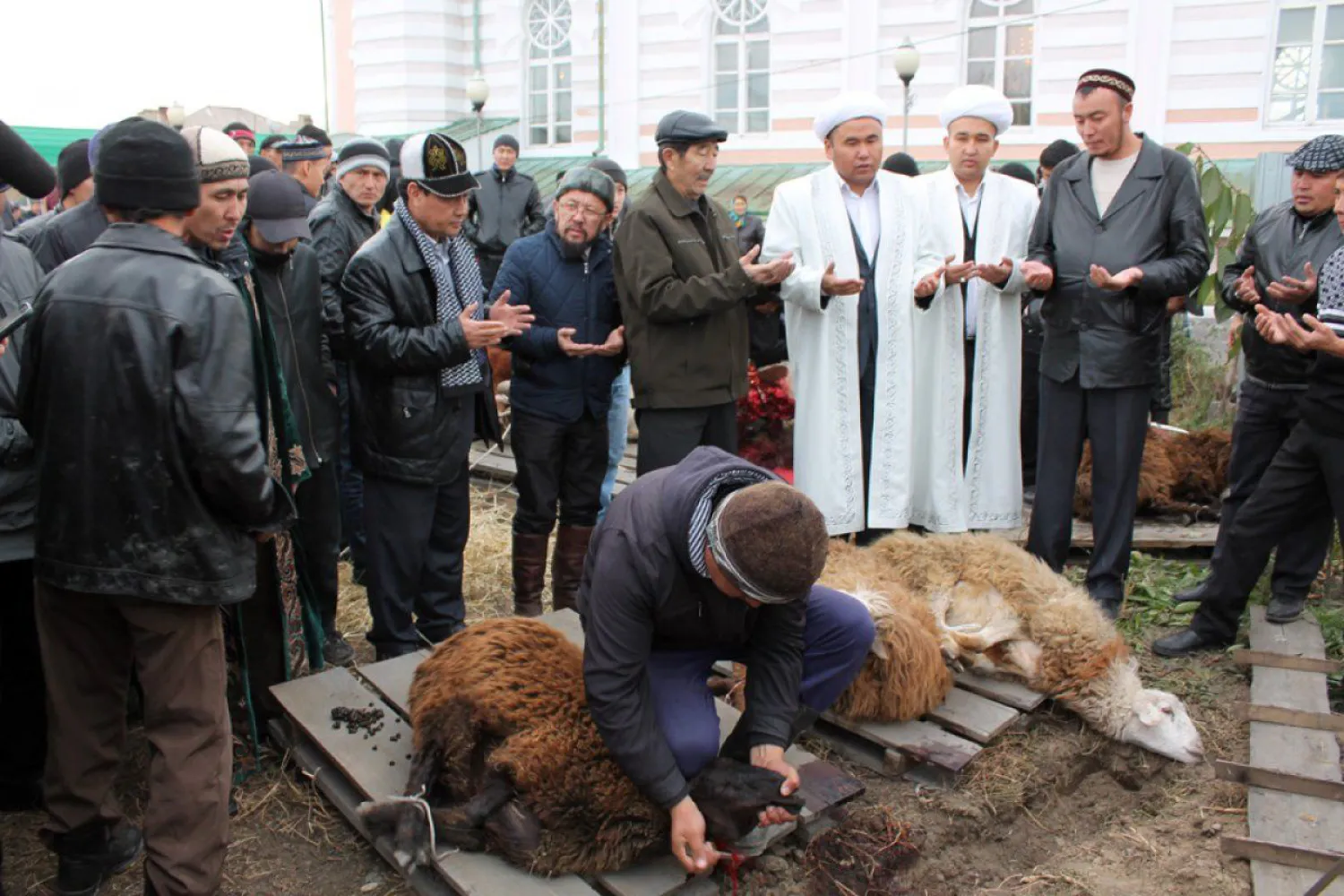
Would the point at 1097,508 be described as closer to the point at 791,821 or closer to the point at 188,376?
the point at 791,821

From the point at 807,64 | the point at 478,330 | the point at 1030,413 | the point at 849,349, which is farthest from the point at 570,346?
the point at 807,64

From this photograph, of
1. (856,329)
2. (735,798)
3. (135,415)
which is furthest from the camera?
(856,329)

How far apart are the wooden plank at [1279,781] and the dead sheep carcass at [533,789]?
5.56 feet

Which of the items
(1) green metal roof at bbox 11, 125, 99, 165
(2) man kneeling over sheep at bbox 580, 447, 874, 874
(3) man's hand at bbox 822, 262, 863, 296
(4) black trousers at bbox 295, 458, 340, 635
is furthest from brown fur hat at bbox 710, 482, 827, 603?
(1) green metal roof at bbox 11, 125, 99, 165

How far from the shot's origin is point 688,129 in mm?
4609

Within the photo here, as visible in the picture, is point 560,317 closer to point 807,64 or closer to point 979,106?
point 979,106

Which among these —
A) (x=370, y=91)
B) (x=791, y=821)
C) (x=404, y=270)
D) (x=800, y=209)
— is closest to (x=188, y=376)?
(x=404, y=270)

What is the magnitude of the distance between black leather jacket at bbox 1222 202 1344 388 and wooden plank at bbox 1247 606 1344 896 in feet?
3.72

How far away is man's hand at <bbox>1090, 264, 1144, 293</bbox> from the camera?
4.52 m

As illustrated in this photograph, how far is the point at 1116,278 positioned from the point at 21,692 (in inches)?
177

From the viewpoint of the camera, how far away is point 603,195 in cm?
479

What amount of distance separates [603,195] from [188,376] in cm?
251

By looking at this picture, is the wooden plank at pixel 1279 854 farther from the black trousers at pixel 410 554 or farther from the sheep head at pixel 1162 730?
the black trousers at pixel 410 554

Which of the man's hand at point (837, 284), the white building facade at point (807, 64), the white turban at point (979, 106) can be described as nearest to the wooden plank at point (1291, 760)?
the man's hand at point (837, 284)
